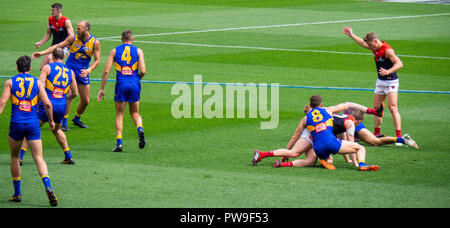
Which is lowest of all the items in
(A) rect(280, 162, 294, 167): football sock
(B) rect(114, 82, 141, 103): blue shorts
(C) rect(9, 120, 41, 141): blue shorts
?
(A) rect(280, 162, 294, 167): football sock

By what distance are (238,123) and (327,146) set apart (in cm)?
457

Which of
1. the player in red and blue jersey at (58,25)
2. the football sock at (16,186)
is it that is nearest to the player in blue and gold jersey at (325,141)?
the football sock at (16,186)

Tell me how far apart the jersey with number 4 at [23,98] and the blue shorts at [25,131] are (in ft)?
0.19

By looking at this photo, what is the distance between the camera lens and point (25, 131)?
10.6 meters

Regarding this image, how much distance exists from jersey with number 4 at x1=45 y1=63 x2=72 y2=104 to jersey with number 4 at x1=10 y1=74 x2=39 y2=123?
2.25 metres

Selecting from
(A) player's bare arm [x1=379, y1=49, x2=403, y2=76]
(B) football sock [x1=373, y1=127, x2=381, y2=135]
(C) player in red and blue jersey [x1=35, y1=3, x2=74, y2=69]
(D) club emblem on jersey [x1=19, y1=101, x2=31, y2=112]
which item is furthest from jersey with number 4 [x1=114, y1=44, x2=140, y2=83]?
(B) football sock [x1=373, y1=127, x2=381, y2=135]

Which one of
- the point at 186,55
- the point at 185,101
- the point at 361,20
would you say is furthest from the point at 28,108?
the point at 361,20

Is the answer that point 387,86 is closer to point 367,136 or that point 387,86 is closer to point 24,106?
point 367,136

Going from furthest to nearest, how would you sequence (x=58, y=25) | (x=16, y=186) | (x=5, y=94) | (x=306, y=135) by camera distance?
(x=58, y=25) → (x=306, y=135) → (x=16, y=186) → (x=5, y=94)

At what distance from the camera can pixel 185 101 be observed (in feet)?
62.8

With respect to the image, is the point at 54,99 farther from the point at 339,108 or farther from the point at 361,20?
the point at 361,20

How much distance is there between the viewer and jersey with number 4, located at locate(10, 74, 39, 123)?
34.9 feet

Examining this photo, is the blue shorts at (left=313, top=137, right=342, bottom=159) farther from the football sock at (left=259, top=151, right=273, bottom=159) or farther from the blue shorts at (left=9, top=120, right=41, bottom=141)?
the blue shorts at (left=9, top=120, right=41, bottom=141)

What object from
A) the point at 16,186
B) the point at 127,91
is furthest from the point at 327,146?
the point at 16,186
